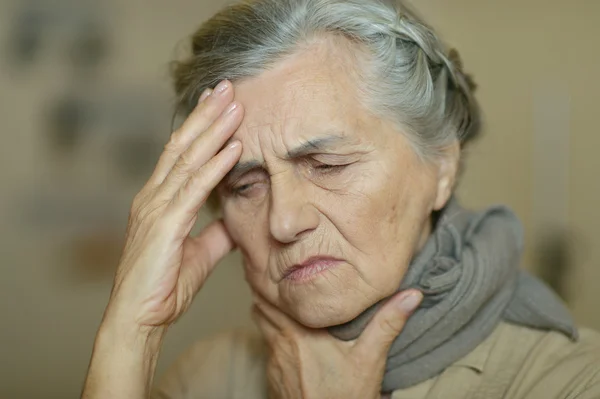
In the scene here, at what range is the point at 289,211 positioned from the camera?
1416mm

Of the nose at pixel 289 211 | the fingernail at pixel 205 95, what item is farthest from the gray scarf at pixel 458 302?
the fingernail at pixel 205 95

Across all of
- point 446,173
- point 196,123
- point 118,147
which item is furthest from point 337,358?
point 118,147

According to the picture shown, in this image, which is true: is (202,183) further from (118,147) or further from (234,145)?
(118,147)

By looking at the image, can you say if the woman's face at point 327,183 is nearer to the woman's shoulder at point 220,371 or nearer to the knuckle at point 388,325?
the knuckle at point 388,325

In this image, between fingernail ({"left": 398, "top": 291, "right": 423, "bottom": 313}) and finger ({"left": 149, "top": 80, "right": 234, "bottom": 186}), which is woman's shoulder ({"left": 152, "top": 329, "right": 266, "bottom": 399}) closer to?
fingernail ({"left": 398, "top": 291, "right": 423, "bottom": 313})

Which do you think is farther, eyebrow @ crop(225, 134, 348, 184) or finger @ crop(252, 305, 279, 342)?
finger @ crop(252, 305, 279, 342)

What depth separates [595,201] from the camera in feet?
8.79

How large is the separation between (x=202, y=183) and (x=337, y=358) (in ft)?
1.59

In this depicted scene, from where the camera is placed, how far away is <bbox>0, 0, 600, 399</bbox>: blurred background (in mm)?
2711

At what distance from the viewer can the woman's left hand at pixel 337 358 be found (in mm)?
1500

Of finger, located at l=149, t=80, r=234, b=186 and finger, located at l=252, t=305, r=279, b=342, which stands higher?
finger, located at l=149, t=80, r=234, b=186

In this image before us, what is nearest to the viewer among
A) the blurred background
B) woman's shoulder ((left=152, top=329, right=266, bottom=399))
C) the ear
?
the ear

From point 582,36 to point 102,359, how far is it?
2.16 m

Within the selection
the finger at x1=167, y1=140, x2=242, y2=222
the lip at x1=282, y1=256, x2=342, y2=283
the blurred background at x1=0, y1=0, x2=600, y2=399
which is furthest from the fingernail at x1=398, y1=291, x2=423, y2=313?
the blurred background at x1=0, y1=0, x2=600, y2=399
